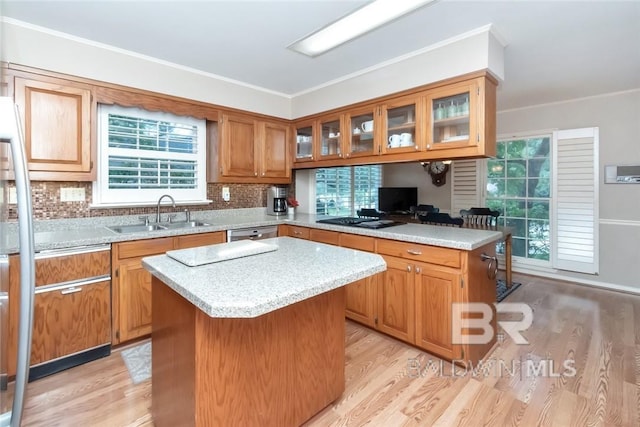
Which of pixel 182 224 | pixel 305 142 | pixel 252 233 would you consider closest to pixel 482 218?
pixel 305 142

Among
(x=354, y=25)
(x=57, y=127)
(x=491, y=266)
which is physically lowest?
(x=491, y=266)

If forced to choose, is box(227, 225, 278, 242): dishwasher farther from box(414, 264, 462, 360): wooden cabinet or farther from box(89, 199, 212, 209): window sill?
box(414, 264, 462, 360): wooden cabinet

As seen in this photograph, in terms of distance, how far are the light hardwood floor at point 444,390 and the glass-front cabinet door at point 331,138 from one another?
1.86m

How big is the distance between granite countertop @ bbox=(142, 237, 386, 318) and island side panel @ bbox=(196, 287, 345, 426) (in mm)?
156

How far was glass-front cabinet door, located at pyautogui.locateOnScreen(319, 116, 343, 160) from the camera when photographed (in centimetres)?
338

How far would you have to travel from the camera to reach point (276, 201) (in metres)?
3.87

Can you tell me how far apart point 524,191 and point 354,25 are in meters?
3.75

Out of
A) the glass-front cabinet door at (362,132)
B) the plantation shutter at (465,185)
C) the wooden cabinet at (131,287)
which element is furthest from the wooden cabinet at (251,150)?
the plantation shutter at (465,185)

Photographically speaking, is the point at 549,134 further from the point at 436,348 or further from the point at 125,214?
the point at 125,214

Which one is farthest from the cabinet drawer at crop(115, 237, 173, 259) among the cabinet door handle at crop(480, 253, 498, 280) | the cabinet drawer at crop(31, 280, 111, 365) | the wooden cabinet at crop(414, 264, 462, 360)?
the cabinet door handle at crop(480, 253, 498, 280)

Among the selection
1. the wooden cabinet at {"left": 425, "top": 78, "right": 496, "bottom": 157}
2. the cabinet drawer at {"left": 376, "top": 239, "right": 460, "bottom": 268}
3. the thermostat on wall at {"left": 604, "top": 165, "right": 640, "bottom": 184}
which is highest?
the wooden cabinet at {"left": 425, "top": 78, "right": 496, "bottom": 157}

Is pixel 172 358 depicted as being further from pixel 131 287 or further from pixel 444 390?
pixel 444 390

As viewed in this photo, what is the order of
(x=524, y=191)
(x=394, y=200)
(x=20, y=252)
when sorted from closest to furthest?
(x=20, y=252)
(x=524, y=191)
(x=394, y=200)

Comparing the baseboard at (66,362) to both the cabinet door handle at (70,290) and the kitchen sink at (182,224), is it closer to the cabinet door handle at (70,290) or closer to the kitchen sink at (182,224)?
the cabinet door handle at (70,290)
